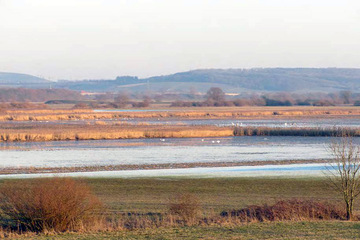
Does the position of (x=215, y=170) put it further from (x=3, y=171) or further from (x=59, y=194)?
(x=59, y=194)

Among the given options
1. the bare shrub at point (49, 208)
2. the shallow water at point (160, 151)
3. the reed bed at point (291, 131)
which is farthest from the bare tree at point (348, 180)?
the reed bed at point (291, 131)

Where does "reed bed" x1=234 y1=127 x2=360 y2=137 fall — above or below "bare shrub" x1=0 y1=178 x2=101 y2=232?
below

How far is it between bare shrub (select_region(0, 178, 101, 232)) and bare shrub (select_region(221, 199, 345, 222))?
13.0 ft

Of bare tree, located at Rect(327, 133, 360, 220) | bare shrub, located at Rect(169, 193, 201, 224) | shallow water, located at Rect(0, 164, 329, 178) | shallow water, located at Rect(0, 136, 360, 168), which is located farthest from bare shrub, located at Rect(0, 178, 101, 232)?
shallow water, located at Rect(0, 136, 360, 168)

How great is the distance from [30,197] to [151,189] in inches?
291

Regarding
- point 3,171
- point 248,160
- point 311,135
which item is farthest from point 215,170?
point 311,135

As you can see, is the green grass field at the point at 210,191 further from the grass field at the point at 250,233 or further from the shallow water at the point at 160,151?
the shallow water at the point at 160,151

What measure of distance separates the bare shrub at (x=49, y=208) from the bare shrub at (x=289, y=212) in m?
3.95

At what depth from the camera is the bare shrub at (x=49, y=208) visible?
14898 millimetres

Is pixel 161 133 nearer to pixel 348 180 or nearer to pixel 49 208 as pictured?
pixel 348 180

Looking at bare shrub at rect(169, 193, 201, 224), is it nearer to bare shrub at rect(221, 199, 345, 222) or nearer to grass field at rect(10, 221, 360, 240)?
bare shrub at rect(221, 199, 345, 222)

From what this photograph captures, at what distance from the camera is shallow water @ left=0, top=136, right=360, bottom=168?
33875 millimetres

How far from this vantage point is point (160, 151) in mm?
39594

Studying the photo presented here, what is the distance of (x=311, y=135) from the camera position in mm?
52094
